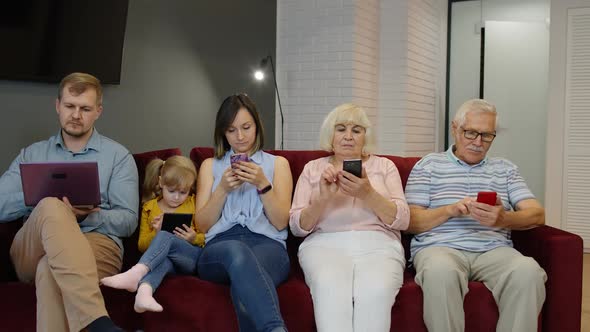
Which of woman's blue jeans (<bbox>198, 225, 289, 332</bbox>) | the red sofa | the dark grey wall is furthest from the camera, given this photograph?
the dark grey wall

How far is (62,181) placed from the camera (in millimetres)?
2107

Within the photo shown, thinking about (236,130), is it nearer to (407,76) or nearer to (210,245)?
(210,245)

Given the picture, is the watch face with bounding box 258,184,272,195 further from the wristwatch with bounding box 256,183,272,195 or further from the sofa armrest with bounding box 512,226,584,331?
the sofa armrest with bounding box 512,226,584,331

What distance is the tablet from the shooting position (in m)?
2.26

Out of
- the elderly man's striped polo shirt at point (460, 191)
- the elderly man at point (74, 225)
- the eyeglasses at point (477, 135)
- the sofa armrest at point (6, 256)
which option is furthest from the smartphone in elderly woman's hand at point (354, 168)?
the sofa armrest at point (6, 256)

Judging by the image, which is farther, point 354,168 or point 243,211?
point 243,211

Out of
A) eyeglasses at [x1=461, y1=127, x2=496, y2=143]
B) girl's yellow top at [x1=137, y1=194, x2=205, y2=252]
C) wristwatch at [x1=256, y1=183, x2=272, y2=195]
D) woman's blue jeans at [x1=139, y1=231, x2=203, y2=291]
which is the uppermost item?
eyeglasses at [x1=461, y1=127, x2=496, y2=143]

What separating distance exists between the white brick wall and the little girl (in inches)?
94.2

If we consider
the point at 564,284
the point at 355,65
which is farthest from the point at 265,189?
the point at 355,65

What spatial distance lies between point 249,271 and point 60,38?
179cm

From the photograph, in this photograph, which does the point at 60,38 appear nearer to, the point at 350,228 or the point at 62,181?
the point at 62,181

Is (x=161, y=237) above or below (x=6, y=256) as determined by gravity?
above

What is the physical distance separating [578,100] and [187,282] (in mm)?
3987

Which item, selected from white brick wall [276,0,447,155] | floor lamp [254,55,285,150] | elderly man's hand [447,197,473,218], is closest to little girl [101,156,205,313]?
elderly man's hand [447,197,473,218]
